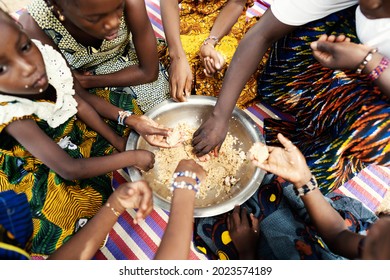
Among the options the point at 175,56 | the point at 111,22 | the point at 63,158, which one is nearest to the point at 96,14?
the point at 111,22

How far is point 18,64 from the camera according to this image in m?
1.15

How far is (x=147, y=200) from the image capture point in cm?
118

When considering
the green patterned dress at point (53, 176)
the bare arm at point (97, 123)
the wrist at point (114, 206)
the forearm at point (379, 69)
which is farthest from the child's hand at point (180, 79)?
the forearm at point (379, 69)

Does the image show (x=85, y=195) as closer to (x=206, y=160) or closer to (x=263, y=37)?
(x=206, y=160)

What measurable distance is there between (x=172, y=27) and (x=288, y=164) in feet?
3.07

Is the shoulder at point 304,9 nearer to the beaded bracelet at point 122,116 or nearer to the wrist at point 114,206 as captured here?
the beaded bracelet at point 122,116

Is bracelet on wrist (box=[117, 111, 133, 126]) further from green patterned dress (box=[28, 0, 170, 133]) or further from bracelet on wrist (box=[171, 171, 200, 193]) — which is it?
bracelet on wrist (box=[171, 171, 200, 193])

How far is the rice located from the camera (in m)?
1.62

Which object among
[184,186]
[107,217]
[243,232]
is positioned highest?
[184,186]

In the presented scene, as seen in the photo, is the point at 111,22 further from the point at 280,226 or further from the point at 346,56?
the point at 280,226

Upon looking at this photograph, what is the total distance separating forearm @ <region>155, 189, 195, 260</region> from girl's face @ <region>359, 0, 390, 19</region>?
88 centimetres

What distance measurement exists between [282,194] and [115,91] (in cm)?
96

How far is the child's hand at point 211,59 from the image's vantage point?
1735mm

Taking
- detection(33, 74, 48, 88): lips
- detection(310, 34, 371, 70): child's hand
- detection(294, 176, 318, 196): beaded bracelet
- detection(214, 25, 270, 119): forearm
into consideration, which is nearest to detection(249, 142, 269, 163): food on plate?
detection(294, 176, 318, 196): beaded bracelet
